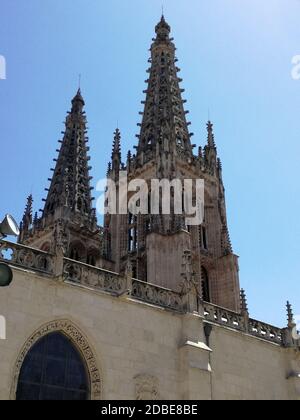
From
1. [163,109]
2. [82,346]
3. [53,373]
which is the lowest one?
[53,373]

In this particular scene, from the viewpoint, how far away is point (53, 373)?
1508 centimetres

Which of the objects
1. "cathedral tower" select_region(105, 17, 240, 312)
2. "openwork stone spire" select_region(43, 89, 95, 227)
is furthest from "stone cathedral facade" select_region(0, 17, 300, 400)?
"openwork stone spire" select_region(43, 89, 95, 227)

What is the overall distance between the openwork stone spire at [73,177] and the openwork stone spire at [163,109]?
7.36m

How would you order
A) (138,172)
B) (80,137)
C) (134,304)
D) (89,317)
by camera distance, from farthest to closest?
(80,137) → (138,172) → (134,304) → (89,317)

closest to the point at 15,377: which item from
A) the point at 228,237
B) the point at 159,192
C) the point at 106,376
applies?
the point at 106,376

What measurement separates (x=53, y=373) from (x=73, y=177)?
3096cm

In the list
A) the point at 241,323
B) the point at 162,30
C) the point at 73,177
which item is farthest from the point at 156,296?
the point at 162,30

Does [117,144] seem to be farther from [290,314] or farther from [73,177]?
[290,314]

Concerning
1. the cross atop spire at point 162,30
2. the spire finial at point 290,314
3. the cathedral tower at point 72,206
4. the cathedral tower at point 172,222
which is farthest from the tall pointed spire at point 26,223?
the spire finial at point 290,314

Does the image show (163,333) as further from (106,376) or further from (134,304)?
(106,376)

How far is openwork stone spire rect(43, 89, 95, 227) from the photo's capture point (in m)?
42.5

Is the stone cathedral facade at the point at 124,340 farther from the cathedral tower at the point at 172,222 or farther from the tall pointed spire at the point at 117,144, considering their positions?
the tall pointed spire at the point at 117,144

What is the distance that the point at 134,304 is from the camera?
1712 cm
